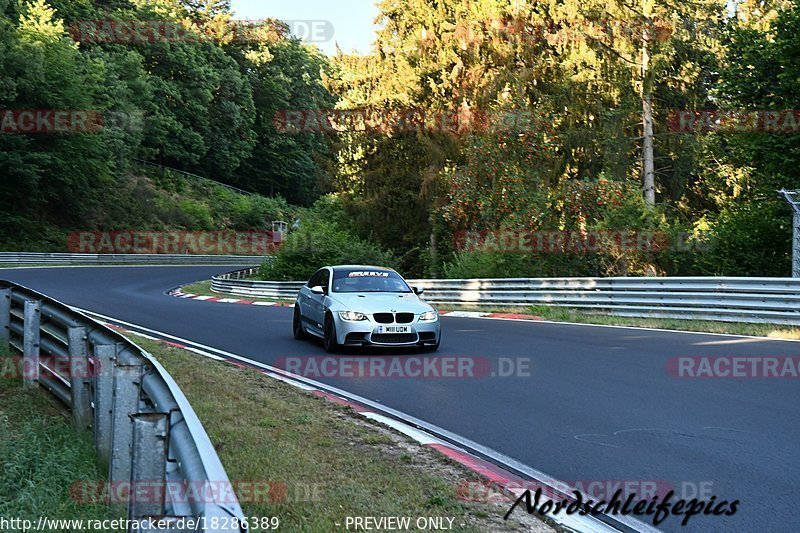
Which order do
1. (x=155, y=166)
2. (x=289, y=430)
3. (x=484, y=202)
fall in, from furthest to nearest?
(x=155, y=166) → (x=484, y=202) → (x=289, y=430)

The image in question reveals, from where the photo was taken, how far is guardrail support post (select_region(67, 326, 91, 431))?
24.1ft

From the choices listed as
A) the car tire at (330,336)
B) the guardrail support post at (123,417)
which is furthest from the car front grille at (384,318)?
the guardrail support post at (123,417)

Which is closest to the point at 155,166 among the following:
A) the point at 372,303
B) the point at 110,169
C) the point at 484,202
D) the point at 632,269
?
the point at 110,169

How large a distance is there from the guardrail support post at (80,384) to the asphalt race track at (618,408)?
10.4ft

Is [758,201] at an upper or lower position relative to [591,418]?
upper

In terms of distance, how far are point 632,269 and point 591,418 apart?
17.6m

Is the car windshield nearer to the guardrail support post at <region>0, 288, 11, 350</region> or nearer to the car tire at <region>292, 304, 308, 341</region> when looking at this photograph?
the car tire at <region>292, 304, 308, 341</region>

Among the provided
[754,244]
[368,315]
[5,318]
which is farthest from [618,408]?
[754,244]

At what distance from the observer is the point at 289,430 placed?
7719 mm

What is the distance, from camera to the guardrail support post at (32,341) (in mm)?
9374

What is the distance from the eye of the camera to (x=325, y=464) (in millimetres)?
6453

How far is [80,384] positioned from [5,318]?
178 inches

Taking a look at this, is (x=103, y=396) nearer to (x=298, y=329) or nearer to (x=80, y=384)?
(x=80, y=384)

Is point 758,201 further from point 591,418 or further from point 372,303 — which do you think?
point 591,418
